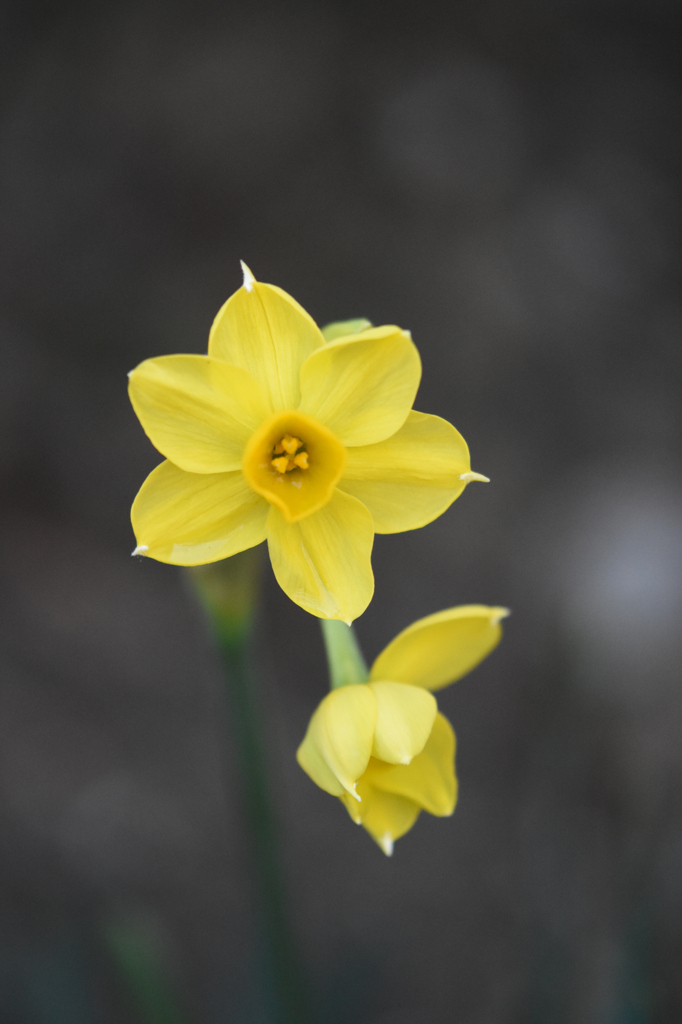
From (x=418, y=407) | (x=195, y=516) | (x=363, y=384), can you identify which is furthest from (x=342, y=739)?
(x=418, y=407)

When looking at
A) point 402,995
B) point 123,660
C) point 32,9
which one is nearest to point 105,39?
point 32,9

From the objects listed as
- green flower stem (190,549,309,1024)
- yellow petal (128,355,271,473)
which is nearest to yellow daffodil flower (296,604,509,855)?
green flower stem (190,549,309,1024)

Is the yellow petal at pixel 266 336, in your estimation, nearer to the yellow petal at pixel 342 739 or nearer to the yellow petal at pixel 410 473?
the yellow petal at pixel 410 473

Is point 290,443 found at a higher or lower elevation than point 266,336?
lower

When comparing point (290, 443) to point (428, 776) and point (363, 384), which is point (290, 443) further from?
point (428, 776)

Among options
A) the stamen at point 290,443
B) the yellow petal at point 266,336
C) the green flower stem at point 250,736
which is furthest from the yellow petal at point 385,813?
the yellow petal at point 266,336

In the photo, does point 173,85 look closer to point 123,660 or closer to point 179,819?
point 123,660
